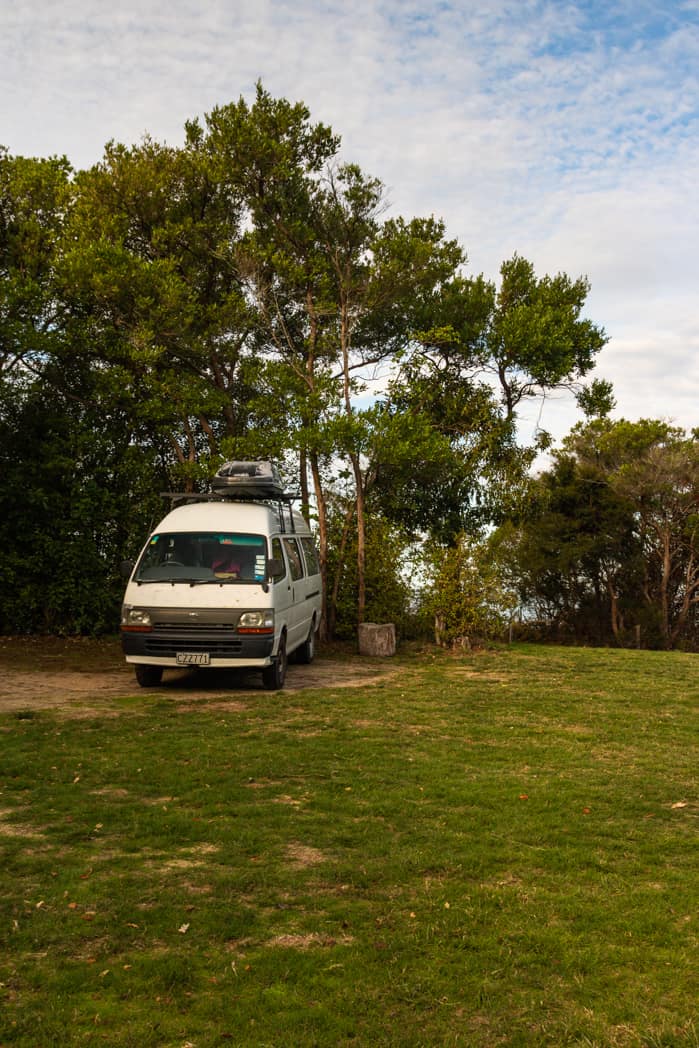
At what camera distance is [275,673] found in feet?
35.9

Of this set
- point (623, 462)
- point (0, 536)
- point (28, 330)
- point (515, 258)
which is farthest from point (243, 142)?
point (623, 462)

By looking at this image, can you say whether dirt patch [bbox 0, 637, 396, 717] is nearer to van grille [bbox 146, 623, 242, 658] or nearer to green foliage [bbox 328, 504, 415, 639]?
van grille [bbox 146, 623, 242, 658]

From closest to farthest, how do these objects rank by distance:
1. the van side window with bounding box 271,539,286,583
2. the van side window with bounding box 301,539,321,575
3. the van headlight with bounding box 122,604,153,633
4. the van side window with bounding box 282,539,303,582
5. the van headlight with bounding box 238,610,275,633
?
1. the van headlight with bounding box 238,610,275,633
2. the van headlight with bounding box 122,604,153,633
3. the van side window with bounding box 271,539,286,583
4. the van side window with bounding box 282,539,303,582
5. the van side window with bounding box 301,539,321,575

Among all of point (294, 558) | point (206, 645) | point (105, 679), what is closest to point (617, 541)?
point (294, 558)

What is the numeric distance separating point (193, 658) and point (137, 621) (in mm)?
817

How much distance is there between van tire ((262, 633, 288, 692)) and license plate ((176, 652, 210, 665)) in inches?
31.4

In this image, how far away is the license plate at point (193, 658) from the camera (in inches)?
410

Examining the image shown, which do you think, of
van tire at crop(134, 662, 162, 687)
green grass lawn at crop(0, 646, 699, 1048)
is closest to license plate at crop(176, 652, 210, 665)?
van tire at crop(134, 662, 162, 687)

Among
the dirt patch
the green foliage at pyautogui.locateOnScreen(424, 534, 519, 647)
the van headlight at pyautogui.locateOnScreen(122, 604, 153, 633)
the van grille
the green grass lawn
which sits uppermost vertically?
the green foliage at pyautogui.locateOnScreen(424, 534, 519, 647)

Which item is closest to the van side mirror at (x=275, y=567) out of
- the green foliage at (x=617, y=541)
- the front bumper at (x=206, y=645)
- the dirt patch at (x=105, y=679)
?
the front bumper at (x=206, y=645)

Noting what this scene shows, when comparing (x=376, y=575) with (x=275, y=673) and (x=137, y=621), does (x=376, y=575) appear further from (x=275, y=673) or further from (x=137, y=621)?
(x=137, y=621)

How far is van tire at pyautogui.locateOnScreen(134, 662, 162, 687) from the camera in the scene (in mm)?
11102

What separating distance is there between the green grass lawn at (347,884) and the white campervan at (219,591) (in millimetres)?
1699

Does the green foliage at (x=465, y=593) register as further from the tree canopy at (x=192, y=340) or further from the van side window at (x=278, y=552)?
the van side window at (x=278, y=552)
